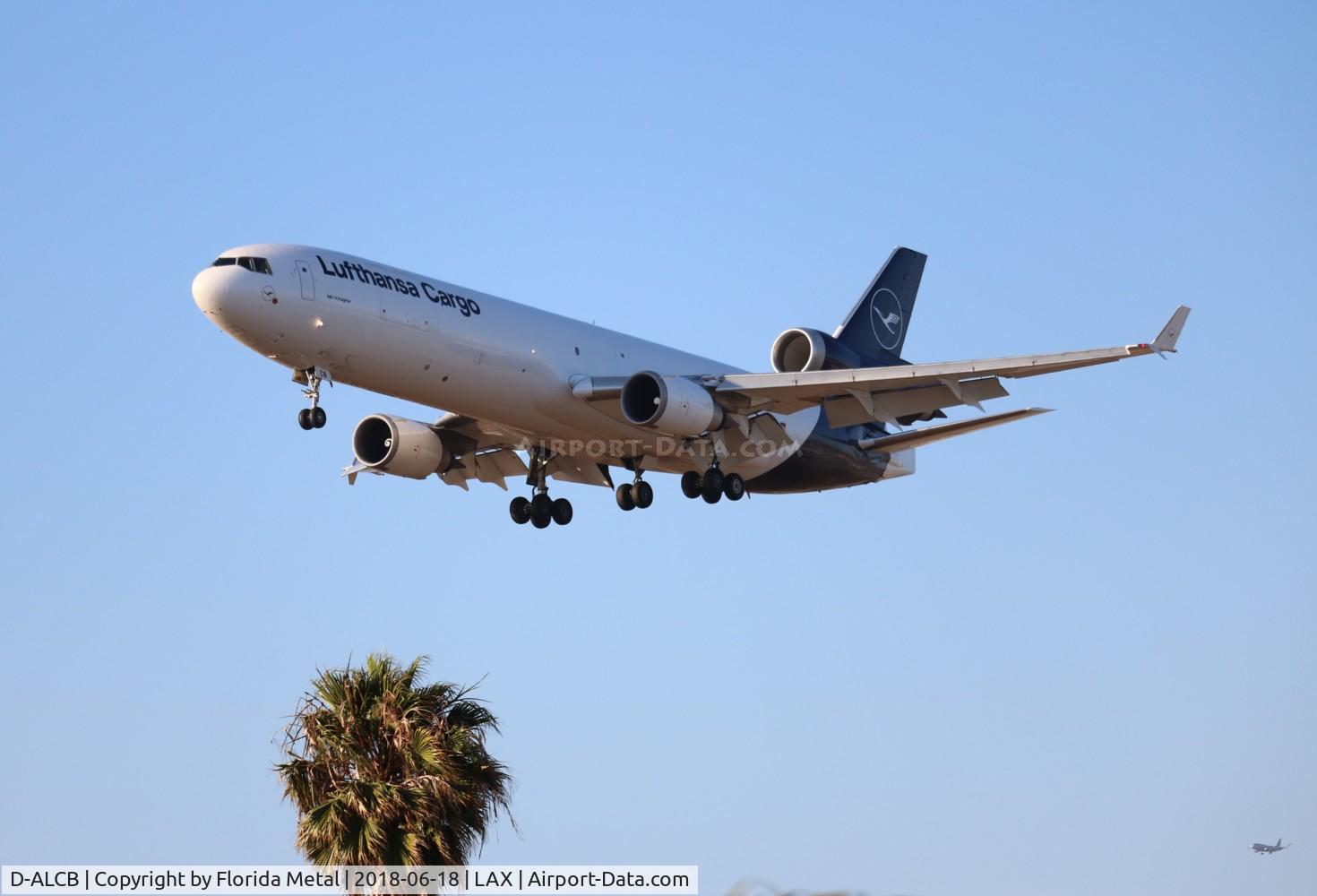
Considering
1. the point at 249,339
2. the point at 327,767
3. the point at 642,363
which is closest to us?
the point at 327,767

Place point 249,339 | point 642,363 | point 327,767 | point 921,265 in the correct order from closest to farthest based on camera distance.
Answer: point 327,767
point 249,339
point 642,363
point 921,265

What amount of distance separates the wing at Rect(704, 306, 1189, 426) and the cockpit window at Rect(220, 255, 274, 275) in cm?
976

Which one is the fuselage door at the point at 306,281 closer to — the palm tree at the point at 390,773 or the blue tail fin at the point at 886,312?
the palm tree at the point at 390,773

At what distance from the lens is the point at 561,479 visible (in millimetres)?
39219

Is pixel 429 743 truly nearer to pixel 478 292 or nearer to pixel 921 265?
pixel 478 292

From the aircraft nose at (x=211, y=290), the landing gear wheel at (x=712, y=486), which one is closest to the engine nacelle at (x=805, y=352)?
the landing gear wheel at (x=712, y=486)

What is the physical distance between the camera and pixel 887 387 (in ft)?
115

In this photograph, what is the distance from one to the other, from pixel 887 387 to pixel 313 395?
464 inches

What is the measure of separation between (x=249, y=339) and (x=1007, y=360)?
14276mm

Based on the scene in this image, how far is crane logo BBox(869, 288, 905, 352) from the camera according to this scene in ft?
138

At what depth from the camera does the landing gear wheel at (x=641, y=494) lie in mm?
37312

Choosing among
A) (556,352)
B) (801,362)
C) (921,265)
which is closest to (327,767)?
(556,352)

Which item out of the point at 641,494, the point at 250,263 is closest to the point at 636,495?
the point at 641,494

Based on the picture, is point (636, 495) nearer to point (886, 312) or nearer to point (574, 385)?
point (574, 385)
